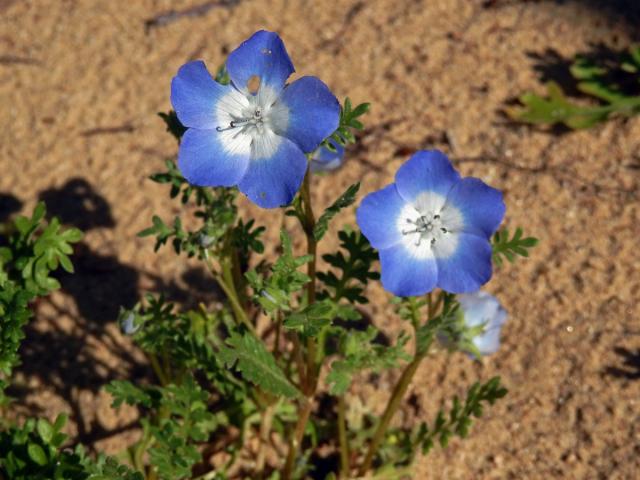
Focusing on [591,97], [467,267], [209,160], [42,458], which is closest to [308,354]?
[467,267]

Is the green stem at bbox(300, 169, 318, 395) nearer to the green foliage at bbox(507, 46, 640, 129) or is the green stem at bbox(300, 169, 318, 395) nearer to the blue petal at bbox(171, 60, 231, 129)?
the blue petal at bbox(171, 60, 231, 129)

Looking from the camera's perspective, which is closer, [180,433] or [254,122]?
[254,122]

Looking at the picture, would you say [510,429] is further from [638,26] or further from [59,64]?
[59,64]

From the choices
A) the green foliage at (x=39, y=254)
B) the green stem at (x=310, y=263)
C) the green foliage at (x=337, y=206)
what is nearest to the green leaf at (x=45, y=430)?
the green foliage at (x=39, y=254)

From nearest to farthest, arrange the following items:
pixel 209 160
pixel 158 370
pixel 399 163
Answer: pixel 209 160 → pixel 158 370 → pixel 399 163

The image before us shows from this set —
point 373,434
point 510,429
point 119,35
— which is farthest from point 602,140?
point 119,35

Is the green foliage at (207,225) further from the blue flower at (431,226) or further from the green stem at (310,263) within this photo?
the blue flower at (431,226)

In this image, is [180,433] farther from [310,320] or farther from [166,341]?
[310,320]
